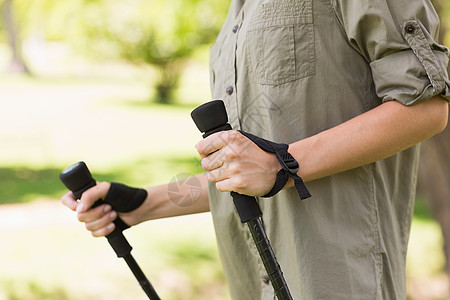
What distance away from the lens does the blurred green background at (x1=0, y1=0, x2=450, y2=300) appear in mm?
6059

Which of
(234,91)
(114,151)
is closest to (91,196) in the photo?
(234,91)

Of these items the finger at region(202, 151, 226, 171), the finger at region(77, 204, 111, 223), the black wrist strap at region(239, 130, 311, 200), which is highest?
the finger at region(202, 151, 226, 171)

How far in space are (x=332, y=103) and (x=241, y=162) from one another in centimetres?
31

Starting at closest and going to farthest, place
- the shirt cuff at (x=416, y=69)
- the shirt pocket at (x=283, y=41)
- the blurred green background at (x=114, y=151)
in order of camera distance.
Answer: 1. the shirt cuff at (x=416, y=69)
2. the shirt pocket at (x=283, y=41)
3. the blurred green background at (x=114, y=151)

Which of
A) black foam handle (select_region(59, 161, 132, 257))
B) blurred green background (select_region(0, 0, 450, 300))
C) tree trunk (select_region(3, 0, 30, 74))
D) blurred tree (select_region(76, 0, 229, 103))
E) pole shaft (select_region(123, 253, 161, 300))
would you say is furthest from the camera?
tree trunk (select_region(3, 0, 30, 74))

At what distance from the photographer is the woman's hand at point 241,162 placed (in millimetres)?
1344

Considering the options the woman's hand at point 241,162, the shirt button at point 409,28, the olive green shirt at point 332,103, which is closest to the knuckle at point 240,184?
the woman's hand at point 241,162

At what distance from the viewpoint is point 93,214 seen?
6.04 feet

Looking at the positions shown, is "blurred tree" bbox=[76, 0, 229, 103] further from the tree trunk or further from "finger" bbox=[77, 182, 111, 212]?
"finger" bbox=[77, 182, 111, 212]

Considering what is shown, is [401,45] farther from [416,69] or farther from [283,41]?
[283,41]

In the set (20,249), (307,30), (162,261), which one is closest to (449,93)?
(307,30)

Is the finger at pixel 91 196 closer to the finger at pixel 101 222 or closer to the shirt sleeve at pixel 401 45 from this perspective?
the finger at pixel 101 222

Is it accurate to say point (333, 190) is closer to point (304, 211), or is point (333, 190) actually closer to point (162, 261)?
point (304, 211)

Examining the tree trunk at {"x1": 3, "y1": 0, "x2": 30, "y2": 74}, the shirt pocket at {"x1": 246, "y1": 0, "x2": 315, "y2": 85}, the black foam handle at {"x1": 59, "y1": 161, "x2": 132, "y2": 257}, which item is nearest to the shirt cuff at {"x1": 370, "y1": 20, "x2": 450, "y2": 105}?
the shirt pocket at {"x1": 246, "y1": 0, "x2": 315, "y2": 85}
